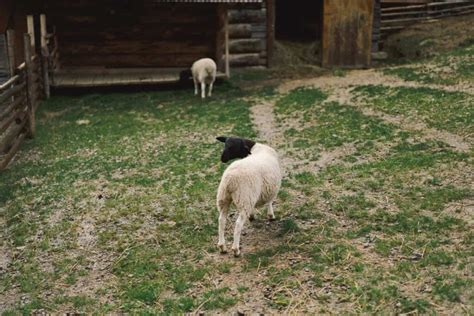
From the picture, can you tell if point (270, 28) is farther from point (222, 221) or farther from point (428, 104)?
point (222, 221)

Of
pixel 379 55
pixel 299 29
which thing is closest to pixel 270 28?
pixel 379 55

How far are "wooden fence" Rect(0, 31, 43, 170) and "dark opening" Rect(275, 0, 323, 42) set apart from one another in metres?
11.7

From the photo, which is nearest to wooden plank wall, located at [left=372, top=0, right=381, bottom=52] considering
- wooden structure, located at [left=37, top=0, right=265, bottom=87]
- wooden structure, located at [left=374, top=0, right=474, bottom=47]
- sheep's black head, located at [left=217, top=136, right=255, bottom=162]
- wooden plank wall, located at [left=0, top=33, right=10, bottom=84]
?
wooden structure, located at [left=374, top=0, right=474, bottom=47]

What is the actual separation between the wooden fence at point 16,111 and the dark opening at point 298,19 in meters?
11.7

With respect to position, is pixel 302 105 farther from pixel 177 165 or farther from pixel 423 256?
pixel 423 256

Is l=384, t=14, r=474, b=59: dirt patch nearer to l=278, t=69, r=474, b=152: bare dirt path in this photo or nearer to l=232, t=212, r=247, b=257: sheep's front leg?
l=278, t=69, r=474, b=152: bare dirt path

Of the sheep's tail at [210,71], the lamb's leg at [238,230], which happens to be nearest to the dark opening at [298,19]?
the sheep's tail at [210,71]

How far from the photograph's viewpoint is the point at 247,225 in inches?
263

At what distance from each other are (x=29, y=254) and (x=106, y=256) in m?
0.89

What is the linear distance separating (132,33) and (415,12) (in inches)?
399

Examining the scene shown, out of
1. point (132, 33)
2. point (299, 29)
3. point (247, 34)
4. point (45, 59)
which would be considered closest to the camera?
point (45, 59)

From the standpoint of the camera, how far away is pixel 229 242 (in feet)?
20.6

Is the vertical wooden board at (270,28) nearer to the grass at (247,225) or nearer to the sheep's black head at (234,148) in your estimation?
the grass at (247,225)

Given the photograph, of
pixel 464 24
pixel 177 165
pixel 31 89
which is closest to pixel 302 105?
pixel 177 165
